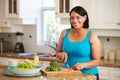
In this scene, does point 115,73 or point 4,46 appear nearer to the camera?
point 115,73

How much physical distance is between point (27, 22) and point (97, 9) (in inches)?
58.8

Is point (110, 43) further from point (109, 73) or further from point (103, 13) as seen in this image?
point (109, 73)

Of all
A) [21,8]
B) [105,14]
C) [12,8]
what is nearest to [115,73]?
[105,14]

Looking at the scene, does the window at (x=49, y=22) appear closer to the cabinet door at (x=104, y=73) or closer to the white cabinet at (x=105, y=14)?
the white cabinet at (x=105, y=14)

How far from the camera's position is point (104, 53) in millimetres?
4230

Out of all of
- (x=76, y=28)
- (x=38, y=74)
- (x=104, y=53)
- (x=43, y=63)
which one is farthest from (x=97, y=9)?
(x=38, y=74)

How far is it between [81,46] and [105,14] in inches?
62.0

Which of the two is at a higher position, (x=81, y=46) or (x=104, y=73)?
(x=81, y=46)

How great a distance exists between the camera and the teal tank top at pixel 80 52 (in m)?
2.46

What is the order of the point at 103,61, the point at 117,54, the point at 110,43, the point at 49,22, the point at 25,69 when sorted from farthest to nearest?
the point at 49,22, the point at 110,43, the point at 117,54, the point at 103,61, the point at 25,69

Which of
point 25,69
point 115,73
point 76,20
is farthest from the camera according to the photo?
point 115,73

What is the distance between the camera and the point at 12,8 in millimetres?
4859

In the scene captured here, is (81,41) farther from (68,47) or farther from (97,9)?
(97,9)

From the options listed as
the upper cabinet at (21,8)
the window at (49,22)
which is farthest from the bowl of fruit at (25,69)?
the window at (49,22)
